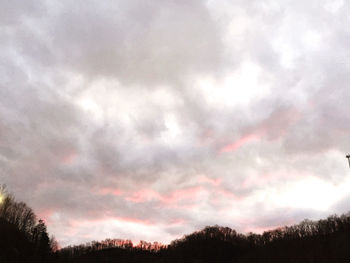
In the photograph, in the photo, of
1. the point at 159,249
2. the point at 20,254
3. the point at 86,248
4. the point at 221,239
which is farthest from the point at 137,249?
the point at 20,254

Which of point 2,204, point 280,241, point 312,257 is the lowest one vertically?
point 312,257

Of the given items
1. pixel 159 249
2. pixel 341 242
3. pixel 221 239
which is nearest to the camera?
pixel 341 242

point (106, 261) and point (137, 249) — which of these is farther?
point (137, 249)

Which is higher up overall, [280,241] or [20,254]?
[280,241]

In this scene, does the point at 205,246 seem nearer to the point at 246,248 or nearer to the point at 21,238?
the point at 246,248

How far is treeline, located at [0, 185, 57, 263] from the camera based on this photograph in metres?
87.1

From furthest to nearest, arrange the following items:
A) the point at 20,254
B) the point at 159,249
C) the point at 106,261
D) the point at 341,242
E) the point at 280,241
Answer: the point at 159,249, the point at 106,261, the point at 280,241, the point at 20,254, the point at 341,242

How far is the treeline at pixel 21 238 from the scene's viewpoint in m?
87.1

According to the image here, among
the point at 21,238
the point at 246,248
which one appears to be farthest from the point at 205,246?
the point at 21,238

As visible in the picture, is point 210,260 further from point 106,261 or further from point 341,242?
point 341,242

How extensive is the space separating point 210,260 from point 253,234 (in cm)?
2844

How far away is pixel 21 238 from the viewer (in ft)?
351

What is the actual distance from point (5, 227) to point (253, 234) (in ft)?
302

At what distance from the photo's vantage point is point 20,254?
292 feet
